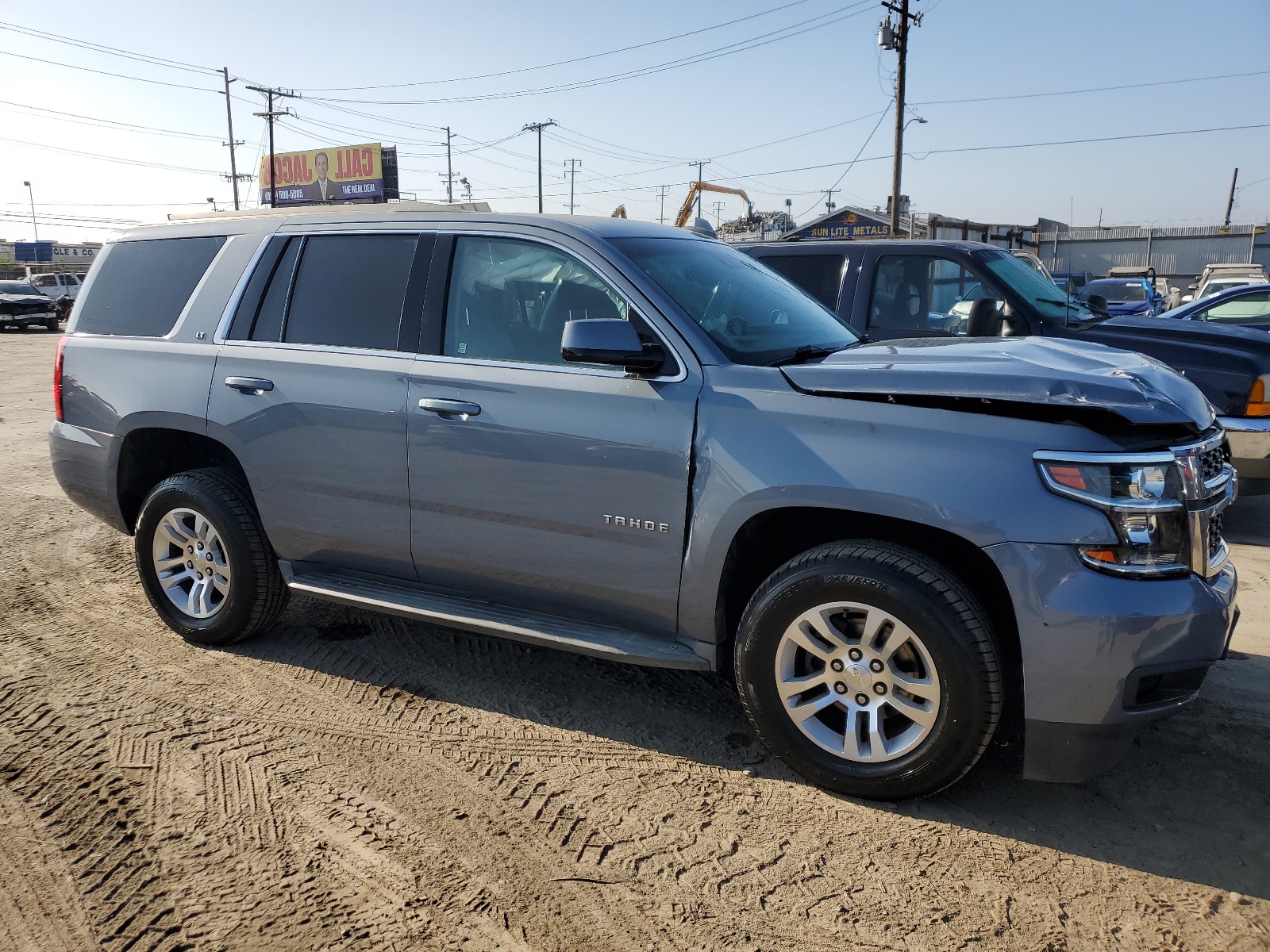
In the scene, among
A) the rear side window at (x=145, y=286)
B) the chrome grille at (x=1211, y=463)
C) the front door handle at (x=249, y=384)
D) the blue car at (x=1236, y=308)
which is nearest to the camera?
the chrome grille at (x=1211, y=463)

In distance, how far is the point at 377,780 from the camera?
327cm

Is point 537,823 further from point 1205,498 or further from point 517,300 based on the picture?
point 1205,498

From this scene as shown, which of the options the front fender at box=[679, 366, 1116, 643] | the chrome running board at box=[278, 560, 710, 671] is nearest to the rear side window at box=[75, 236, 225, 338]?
the chrome running board at box=[278, 560, 710, 671]

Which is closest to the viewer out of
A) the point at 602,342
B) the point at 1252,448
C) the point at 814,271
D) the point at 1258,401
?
the point at 602,342

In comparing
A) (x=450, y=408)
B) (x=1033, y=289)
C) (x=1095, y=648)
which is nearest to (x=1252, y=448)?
(x=1033, y=289)

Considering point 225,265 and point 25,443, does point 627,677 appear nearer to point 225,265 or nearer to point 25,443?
point 225,265

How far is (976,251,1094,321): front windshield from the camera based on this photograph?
6719 mm

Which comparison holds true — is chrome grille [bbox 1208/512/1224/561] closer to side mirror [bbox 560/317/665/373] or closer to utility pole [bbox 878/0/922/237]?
side mirror [bbox 560/317/665/373]

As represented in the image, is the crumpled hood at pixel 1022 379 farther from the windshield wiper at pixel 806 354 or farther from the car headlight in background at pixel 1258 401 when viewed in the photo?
the car headlight in background at pixel 1258 401

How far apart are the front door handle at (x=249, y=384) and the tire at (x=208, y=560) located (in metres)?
0.44

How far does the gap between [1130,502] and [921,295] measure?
4.43 metres

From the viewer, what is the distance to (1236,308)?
11.7 meters

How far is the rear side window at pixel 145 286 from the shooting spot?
455 centimetres

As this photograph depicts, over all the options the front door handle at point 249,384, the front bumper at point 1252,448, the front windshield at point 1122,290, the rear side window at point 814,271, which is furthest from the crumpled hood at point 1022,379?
the front windshield at point 1122,290
